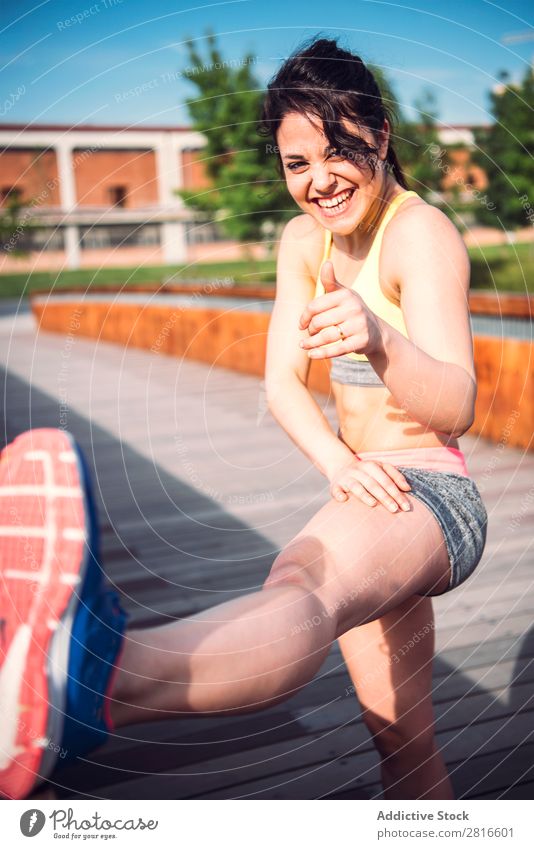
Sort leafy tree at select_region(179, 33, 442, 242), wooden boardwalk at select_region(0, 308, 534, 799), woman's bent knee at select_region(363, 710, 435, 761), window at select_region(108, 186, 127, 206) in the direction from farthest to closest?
window at select_region(108, 186, 127, 206) < leafy tree at select_region(179, 33, 442, 242) < wooden boardwalk at select_region(0, 308, 534, 799) < woman's bent knee at select_region(363, 710, 435, 761)

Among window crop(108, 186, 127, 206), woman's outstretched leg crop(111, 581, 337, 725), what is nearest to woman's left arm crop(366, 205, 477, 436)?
woman's outstretched leg crop(111, 581, 337, 725)

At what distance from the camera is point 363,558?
1210 mm

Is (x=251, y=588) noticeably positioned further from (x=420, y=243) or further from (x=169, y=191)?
(x=169, y=191)

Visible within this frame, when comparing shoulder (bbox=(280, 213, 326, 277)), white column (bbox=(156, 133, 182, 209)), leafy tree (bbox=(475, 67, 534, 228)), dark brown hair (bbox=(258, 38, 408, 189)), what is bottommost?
shoulder (bbox=(280, 213, 326, 277))

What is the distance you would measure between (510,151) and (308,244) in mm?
16284

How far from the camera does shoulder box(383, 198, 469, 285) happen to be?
1.33 meters

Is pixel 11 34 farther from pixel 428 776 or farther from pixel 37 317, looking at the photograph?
pixel 37 317

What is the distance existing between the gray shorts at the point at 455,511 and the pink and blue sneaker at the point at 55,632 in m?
0.50

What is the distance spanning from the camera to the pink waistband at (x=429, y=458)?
58.3 inches

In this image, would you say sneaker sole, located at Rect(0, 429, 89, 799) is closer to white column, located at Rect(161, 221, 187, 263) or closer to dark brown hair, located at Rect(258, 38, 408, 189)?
dark brown hair, located at Rect(258, 38, 408, 189)

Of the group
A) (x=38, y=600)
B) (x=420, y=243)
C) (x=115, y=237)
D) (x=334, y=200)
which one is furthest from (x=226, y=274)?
(x=38, y=600)

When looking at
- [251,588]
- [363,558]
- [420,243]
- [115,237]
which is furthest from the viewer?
[115,237]

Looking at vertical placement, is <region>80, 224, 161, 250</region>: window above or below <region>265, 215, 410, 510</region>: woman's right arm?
above
